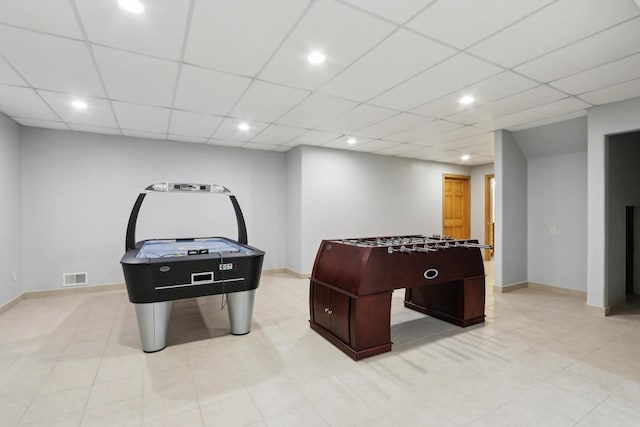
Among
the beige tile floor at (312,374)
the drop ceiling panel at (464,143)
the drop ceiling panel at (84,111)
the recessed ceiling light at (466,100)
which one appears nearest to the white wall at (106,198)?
the drop ceiling panel at (84,111)

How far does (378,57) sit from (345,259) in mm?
1805

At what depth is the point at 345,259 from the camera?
298cm

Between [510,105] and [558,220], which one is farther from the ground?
[510,105]

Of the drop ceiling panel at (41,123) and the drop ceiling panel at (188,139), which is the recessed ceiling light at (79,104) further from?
the drop ceiling panel at (188,139)

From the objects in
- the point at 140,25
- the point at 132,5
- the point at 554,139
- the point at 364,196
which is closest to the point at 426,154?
the point at 364,196

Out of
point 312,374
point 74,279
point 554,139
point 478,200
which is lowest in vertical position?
point 312,374

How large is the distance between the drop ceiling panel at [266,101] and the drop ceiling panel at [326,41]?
0.25 meters

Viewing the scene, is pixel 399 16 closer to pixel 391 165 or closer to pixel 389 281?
pixel 389 281

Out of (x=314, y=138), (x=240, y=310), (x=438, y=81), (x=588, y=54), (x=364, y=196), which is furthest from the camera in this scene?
(x=364, y=196)

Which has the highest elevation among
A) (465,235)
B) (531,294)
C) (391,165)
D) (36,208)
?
(391,165)

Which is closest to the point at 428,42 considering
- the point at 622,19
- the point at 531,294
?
the point at 622,19

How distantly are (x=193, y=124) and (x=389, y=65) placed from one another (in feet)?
9.93

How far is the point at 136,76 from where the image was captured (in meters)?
2.97

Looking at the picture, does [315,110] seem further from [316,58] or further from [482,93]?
[482,93]
